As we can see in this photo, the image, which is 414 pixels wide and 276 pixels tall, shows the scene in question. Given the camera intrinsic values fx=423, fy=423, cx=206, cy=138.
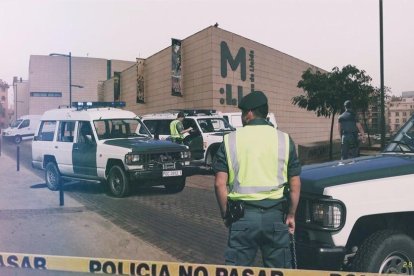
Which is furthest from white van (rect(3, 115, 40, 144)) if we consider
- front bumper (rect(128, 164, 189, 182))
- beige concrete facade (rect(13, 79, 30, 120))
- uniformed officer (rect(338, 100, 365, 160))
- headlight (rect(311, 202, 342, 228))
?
beige concrete facade (rect(13, 79, 30, 120))

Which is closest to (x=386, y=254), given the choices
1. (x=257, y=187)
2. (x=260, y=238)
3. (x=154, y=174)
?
(x=260, y=238)

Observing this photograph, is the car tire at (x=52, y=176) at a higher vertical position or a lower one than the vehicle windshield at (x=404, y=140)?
lower

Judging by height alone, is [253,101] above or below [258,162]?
above

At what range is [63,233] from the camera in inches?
263

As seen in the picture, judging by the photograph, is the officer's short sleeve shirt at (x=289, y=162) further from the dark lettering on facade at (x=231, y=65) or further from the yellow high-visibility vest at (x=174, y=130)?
the dark lettering on facade at (x=231, y=65)

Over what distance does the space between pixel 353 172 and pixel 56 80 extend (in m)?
76.3

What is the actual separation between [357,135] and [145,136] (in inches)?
222

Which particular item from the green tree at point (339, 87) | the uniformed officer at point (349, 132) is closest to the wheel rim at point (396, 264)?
the uniformed officer at point (349, 132)

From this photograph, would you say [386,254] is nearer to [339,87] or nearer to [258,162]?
[258,162]

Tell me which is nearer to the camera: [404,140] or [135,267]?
[135,267]

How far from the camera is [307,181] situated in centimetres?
369

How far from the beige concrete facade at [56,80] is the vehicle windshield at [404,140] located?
68444mm

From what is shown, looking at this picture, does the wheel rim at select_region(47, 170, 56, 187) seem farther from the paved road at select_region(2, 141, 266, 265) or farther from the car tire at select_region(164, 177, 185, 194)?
the car tire at select_region(164, 177, 185, 194)

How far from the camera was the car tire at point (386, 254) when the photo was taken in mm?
3340
